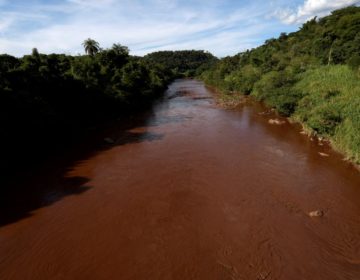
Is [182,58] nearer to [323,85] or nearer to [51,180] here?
[323,85]

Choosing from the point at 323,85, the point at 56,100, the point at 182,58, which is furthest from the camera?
the point at 182,58

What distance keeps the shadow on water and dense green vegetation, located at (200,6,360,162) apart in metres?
10.9

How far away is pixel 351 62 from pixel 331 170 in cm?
Result: 1474

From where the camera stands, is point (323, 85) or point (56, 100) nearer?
point (56, 100)

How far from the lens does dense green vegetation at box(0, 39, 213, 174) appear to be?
599 inches

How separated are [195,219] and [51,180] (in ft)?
25.2

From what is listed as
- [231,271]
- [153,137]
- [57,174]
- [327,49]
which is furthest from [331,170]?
[327,49]

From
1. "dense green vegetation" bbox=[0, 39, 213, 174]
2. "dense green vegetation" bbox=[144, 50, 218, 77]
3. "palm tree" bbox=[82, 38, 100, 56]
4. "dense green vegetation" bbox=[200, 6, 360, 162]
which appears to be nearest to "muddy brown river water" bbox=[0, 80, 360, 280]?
"dense green vegetation" bbox=[200, 6, 360, 162]

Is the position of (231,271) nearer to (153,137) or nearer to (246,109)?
(153,137)

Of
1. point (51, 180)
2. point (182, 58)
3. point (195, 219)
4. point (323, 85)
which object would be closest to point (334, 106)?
point (323, 85)

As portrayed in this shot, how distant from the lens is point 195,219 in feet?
33.4

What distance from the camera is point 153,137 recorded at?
19.9 metres

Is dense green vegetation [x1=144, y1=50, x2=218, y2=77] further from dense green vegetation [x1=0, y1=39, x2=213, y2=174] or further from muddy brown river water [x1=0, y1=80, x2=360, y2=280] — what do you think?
muddy brown river water [x1=0, y1=80, x2=360, y2=280]

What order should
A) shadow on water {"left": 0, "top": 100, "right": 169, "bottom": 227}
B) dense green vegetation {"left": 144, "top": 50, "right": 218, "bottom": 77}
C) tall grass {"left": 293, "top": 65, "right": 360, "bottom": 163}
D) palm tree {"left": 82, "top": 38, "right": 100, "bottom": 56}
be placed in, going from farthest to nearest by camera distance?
dense green vegetation {"left": 144, "top": 50, "right": 218, "bottom": 77} → palm tree {"left": 82, "top": 38, "right": 100, "bottom": 56} → tall grass {"left": 293, "top": 65, "right": 360, "bottom": 163} → shadow on water {"left": 0, "top": 100, "right": 169, "bottom": 227}
